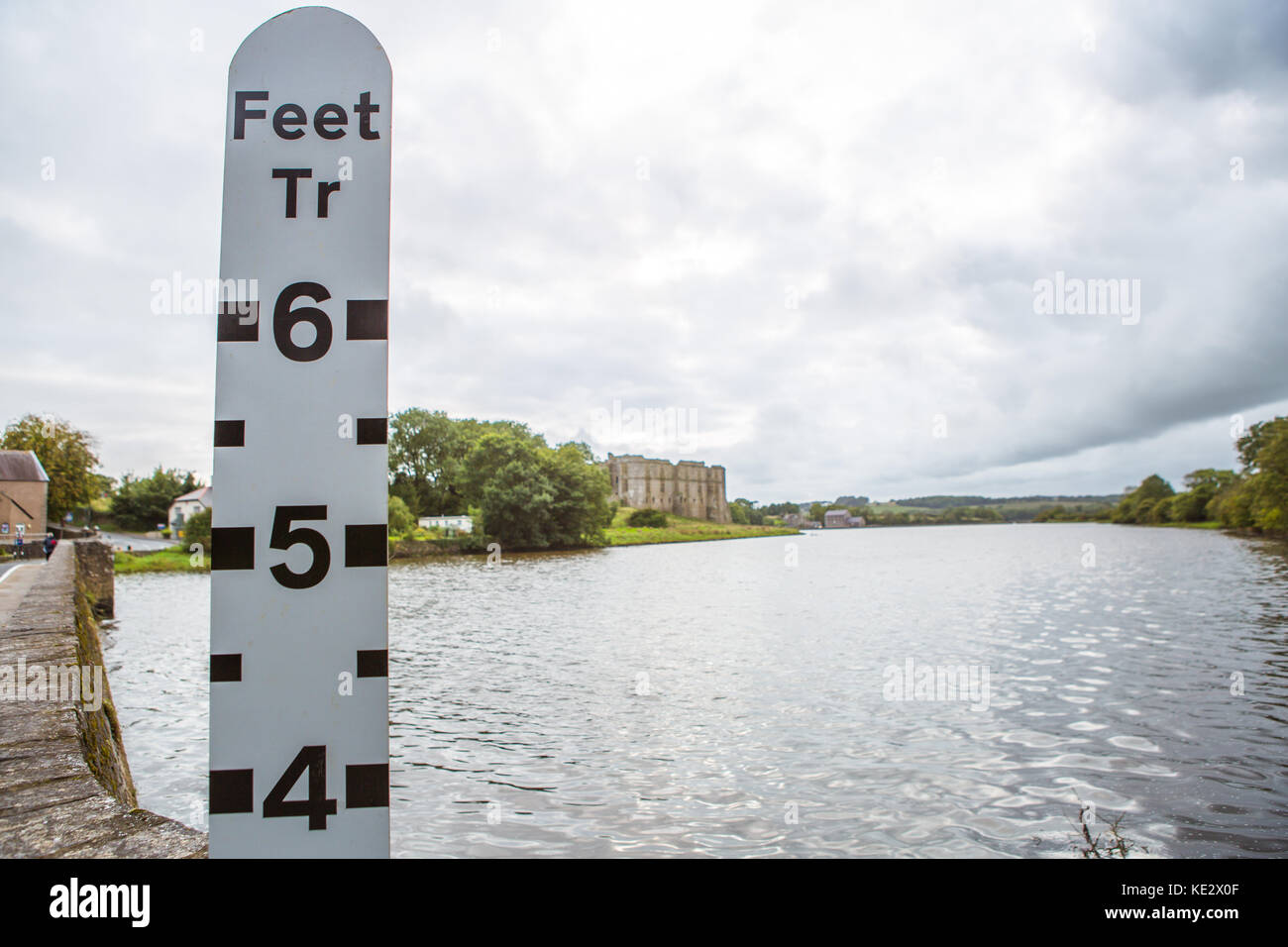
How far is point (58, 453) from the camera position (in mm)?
52469

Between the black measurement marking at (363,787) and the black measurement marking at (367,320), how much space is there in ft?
3.92

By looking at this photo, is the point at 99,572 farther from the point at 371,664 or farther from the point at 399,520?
the point at 399,520

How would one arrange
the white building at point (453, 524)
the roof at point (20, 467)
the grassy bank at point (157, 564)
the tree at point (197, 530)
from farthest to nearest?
the white building at point (453, 524) → the tree at point (197, 530) → the roof at point (20, 467) → the grassy bank at point (157, 564)

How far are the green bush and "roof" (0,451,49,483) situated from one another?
6036 cm

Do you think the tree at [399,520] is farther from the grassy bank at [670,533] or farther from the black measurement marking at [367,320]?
the black measurement marking at [367,320]

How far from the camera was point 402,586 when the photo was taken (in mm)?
31297

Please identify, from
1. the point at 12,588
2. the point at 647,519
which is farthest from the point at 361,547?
the point at 647,519

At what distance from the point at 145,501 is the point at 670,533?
59.2m

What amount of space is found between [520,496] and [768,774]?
5131 cm

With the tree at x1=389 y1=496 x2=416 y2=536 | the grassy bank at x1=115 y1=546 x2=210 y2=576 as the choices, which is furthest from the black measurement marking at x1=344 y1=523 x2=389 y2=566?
the tree at x1=389 y1=496 x2=416 y2=536

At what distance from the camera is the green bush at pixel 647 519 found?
9269 cm

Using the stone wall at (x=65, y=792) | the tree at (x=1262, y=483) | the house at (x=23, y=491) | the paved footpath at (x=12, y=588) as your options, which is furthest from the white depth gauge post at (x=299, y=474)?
the tree at (x=1262, y=483)
